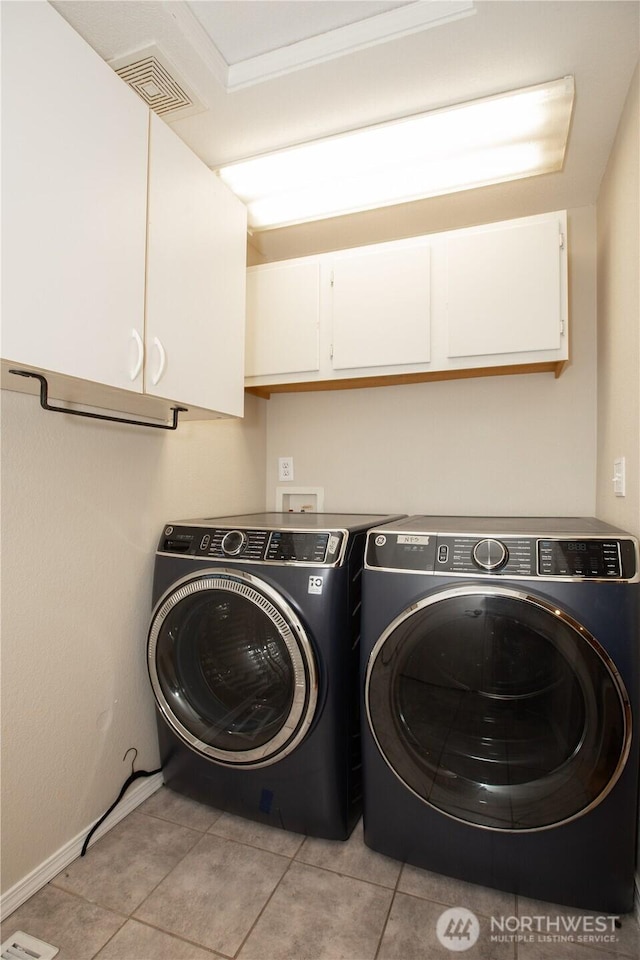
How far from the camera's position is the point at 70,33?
117 centimetres

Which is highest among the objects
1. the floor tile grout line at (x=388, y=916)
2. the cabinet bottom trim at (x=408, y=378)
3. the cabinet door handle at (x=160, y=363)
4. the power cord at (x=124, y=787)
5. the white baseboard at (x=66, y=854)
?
the cabinet bottom trim at (x=408, y=378)

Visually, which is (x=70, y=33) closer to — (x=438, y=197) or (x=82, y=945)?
(x=438, y=197)

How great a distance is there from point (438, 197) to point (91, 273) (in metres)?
1.51

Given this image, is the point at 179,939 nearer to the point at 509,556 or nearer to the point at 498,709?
the point at 498,709

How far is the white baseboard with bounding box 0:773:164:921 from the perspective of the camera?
4.45ft

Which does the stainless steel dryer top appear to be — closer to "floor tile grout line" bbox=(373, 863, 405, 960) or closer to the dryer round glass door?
the dryer round glass door

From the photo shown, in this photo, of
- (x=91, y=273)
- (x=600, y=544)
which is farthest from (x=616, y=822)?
(x=91, y=273)

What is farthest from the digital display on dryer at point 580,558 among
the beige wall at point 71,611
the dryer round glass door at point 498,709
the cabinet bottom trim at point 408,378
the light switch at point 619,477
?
the beige wall at point 71,611

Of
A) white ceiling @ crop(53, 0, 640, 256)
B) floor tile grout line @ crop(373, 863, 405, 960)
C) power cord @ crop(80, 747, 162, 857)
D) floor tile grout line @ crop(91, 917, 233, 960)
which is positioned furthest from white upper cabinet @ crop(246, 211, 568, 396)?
floor tile grout line @ crop(91, 917, 233, 960)

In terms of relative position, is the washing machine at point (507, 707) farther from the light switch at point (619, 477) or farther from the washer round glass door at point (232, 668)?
the light switch at point (619, 477)

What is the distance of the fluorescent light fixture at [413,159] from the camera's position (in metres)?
1.59

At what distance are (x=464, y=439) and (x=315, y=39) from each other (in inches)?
60.9

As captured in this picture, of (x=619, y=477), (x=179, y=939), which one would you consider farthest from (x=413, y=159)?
(x=179, y=939)

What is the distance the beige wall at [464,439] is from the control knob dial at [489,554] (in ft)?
3.01
